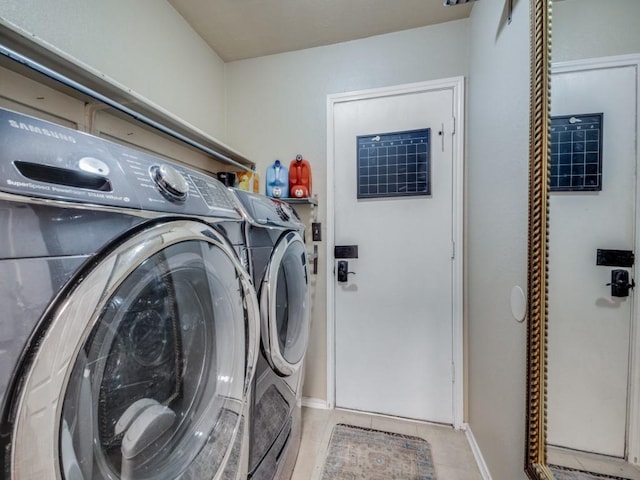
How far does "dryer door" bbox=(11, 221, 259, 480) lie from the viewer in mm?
412

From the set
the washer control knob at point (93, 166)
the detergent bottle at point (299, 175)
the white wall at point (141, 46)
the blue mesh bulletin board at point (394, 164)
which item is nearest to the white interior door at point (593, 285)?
the blue mesh bulletin board at point (394, 164)

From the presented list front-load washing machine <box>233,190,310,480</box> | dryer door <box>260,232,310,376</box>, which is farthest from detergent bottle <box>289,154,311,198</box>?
dryer door <box>260,232,310,376</box>

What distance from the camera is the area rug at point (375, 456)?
148 centimetres

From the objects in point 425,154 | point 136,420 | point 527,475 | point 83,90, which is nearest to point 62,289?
point 136,420

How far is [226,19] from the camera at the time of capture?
177 centimetres

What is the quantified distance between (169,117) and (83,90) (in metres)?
0.37

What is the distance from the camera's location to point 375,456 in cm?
160

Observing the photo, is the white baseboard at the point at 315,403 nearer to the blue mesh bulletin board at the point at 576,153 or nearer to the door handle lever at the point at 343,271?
the door handle lever at the point at 343,271

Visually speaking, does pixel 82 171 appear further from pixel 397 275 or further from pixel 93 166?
pixel 397 275

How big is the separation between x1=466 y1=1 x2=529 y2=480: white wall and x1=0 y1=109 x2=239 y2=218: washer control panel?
3.94 feet

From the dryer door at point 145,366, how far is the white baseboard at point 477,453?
141cm

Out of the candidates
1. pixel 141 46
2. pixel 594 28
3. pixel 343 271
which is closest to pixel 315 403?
pixel 343 271

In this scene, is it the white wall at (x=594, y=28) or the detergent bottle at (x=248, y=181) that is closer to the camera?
the white wall at (x=594, y=28)

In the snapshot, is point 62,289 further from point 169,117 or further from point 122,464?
point 169,117
